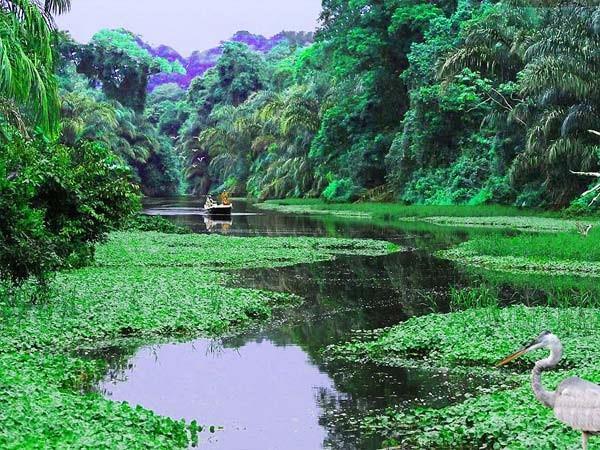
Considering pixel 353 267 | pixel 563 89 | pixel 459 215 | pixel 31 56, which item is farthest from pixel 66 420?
pixel 459 215

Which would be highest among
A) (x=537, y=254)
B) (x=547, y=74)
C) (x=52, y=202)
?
(x=547, y=74)

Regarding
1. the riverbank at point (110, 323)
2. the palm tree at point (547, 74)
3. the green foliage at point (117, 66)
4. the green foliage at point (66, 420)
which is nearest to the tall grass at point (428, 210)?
the palm tree at point (547, 74)

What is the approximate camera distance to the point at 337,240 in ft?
115

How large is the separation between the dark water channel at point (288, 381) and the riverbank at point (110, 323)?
555 millimetres

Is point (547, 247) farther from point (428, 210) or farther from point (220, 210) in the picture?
point (220, 210)

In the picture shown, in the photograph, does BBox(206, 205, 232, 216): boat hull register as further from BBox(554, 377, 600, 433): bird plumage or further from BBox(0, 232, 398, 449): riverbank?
BBox(554, 377, 600, 433): bird plumage

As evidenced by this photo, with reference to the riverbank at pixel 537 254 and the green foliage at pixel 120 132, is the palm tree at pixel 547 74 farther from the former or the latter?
the green foliage at pixel 120 132

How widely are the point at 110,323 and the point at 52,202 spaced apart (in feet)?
18.0

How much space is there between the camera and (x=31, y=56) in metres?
20.4

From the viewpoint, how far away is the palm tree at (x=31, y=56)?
17267 mm

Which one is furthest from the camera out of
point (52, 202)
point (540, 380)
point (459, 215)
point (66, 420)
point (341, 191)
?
point (341, 191)

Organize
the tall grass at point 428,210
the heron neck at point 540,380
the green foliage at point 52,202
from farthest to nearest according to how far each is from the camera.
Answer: the tall grass at point 428,210
the green foliage at point 52,202
the heron neck at point 540,380

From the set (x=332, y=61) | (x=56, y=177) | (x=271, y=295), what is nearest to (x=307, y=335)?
(x=271, y=295)

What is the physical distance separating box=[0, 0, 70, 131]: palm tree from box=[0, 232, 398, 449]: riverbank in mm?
3834
